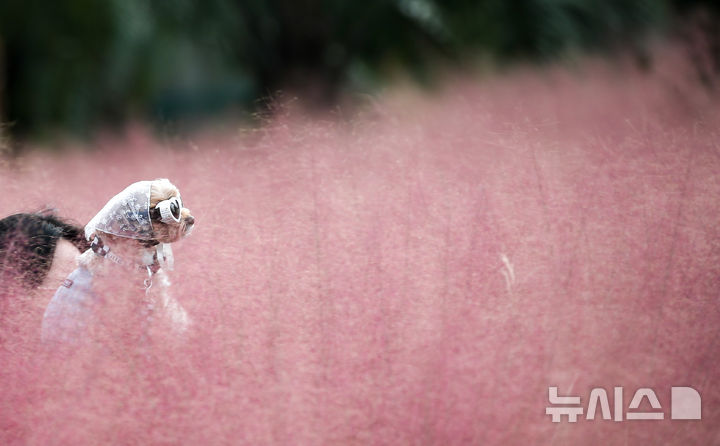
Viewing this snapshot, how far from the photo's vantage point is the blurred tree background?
3418mm

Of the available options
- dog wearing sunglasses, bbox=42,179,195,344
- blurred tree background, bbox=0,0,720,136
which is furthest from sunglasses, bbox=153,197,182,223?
blurred tree background, bbox=0,0,720,136

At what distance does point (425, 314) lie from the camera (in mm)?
807

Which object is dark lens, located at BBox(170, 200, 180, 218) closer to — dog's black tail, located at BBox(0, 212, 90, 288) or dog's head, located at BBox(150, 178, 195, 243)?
dog's head, located at BBox(150, 178, 195, 243)

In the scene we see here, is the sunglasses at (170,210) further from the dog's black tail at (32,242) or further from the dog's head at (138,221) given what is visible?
the dog's black tail at (32,242)

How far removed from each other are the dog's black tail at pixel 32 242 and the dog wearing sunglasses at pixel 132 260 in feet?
0.10

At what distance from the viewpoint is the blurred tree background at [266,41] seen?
3.42 meters

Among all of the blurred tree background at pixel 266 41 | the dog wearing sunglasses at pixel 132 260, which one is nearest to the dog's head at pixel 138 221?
the dog wearing sunglasses at pixel 132 260

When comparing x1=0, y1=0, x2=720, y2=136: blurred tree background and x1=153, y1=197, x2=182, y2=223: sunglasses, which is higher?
x1=0, y1=0, x2=720, y2=136: blurred tree background

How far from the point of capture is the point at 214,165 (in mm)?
1198

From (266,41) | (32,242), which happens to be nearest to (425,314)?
(32,242)

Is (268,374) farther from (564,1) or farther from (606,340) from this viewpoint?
(564,1)

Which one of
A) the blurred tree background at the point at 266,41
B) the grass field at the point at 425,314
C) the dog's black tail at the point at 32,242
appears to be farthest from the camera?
the blurred tree background at the point at 266,41

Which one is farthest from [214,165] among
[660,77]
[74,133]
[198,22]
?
[198,22]

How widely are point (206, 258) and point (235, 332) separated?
5.0 inches
